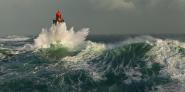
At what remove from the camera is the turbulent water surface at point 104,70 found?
6712 centimetres

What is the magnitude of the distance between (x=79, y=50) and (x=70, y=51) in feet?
4.65

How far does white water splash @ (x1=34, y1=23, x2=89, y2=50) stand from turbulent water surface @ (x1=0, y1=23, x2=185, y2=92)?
2003 cm

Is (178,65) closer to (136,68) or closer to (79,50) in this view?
(136,68)

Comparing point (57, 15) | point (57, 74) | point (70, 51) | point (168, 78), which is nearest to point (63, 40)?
point (57, 15)

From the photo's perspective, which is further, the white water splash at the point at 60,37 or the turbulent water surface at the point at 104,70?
the white water splash at the point at 60,37

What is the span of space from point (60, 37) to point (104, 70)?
4242 centimetres

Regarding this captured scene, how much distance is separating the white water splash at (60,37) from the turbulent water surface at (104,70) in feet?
65.7

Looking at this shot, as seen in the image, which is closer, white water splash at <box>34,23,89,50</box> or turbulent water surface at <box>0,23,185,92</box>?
turbulent water surface at <box>0,23,185,92</box>

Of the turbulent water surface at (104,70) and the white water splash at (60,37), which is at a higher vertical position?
the white water splash at (60,37)

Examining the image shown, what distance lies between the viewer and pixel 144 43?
275 feet

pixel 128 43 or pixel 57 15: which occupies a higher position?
pixel 57 15

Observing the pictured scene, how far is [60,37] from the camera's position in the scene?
378 ft

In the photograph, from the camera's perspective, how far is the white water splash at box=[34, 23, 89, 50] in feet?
365

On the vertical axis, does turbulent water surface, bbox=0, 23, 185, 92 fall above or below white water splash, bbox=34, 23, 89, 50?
below
